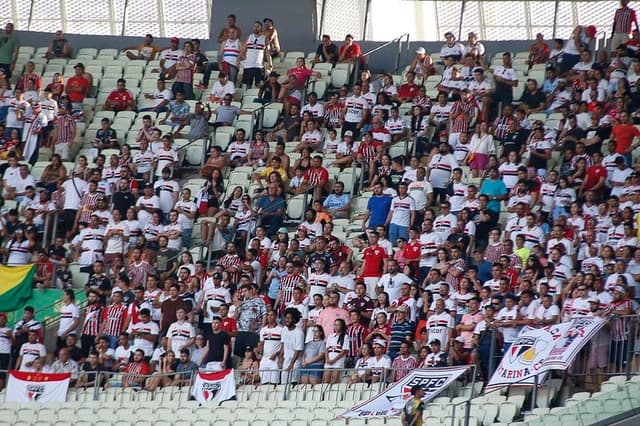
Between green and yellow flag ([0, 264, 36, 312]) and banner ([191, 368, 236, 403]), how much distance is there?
457 centimetres

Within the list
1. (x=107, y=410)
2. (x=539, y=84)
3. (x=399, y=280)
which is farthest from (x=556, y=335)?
(x=539, y=84)

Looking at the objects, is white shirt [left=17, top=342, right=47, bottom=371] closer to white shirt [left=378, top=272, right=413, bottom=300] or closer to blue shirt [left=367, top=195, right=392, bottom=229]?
white shirt [left=378, top=272, right=413, bottom=300]

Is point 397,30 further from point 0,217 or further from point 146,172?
point 0,217

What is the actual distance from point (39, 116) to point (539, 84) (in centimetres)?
837

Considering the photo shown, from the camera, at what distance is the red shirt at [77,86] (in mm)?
28094

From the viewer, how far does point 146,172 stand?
25234 millimetres

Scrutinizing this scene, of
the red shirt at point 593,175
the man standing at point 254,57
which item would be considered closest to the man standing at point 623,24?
the red shirt at point 593,175

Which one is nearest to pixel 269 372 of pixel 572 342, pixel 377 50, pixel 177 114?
pixel 572 342

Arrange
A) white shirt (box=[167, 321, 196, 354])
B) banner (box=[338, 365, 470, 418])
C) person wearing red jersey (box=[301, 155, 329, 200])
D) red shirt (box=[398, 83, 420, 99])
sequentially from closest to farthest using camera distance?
banner (box=[338, 365, 470, 418])
white shirt (box=[167, 321, 196, 354])
person wearing red jersey (box=[301, 155, 329, 200])
red shirt (box=[398, 83, 420, 99])

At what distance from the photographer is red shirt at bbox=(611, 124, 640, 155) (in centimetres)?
2191

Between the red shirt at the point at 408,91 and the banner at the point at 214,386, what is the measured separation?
796 cm

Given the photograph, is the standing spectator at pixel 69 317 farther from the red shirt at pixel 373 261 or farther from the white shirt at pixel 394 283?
the white shirt at pixel 394 283

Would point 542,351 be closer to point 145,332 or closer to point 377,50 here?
point 145,332

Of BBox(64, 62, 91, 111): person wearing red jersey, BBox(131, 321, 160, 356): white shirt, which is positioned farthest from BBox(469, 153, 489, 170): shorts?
BBox(64, 62, 91, 111): person wearing red jersey
